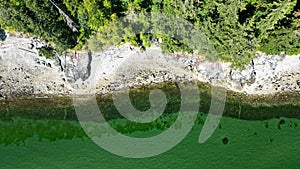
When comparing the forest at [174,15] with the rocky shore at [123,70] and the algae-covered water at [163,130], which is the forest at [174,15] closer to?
the rocky shore at [123,70]

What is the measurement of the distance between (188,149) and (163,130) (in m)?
1.74

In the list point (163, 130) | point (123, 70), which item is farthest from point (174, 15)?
point (163, 130)

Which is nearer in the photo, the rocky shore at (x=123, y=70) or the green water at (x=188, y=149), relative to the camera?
the green water at (x=188, y=149)

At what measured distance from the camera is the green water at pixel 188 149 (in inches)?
917

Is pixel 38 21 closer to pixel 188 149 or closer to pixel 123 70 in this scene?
pixel 123 70

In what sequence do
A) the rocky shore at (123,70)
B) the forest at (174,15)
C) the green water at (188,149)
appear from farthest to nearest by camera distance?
1. the rocky shore at (123,70)
2. the green water at (188,149)
3. the forest at (174,15)

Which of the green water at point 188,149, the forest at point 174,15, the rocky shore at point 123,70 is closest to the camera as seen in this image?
the forest at point 174,15

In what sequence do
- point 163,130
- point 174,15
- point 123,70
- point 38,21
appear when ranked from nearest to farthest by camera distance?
point 38,21 < point 174,15 < point 163,130 < point 123,70

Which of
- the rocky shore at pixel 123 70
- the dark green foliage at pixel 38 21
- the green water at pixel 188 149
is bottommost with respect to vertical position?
the green water at pixel 188 149

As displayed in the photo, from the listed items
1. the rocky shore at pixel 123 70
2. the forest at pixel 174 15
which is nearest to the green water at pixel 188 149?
the rocky shore at pixel 123 70

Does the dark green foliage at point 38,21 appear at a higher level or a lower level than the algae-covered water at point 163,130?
higher

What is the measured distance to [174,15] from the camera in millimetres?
21500

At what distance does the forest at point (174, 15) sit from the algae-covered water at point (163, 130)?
297cm

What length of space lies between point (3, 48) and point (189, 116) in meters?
11.4
